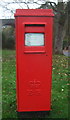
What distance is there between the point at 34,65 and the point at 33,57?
14 cm

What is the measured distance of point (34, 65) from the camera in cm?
450

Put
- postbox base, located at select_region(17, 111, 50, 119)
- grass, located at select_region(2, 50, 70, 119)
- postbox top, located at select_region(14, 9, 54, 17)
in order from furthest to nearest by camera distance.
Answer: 1. grass, located at select_region(2, 50, 70, 119)
2. postbox base, located at select_region(17, 111, 50, 119)
3. postbox top, located at select_region(14, 9, 54, 17)

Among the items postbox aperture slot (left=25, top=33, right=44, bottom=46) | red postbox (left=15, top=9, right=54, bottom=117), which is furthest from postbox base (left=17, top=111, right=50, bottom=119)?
postbox aperture slot (left=25, top=33, right=44, bottom=46)

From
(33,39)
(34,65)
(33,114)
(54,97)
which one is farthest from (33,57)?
(54,97)

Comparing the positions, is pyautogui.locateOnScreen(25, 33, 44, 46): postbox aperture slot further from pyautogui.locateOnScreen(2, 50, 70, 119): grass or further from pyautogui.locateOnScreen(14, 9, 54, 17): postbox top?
pyautogui.locateOnScreen(2, 50, 70, 119): grass

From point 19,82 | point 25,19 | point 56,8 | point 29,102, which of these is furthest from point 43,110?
point 56,8

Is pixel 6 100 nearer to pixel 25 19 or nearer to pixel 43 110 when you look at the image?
pixel 43 110

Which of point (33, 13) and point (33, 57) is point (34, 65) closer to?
point (33, 57)

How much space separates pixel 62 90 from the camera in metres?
6.86

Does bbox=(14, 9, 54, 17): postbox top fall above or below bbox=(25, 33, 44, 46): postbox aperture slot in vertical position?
above

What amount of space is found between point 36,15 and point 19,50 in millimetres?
654

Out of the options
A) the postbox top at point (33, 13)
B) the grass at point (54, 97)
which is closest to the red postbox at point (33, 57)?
the postbox top at point (33, 13)

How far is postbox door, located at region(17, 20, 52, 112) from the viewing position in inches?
173

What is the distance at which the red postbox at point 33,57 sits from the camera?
14.4 ft
